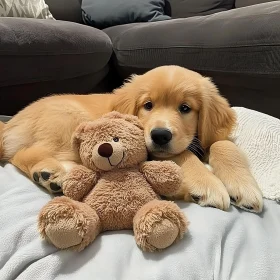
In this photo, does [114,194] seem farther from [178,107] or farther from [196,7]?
[196,7]

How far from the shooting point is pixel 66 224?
78 centimetres

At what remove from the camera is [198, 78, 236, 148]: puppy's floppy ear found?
124 centimetres

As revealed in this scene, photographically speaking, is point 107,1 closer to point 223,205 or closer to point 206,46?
point 206,46

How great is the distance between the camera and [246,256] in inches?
33.4

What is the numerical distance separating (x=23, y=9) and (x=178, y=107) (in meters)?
1.67

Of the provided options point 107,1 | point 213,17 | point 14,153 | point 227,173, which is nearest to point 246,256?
point 227,173

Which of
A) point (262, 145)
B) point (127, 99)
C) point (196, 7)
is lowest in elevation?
point (196, 7)

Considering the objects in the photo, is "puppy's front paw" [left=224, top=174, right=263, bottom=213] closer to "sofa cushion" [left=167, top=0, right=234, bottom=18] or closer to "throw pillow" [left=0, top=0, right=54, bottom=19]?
"throw pillow" [left=0, top=0, right=54, bottom=19]

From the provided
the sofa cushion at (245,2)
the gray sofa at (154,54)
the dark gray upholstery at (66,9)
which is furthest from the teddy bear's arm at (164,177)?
the dark gray upholstery at (66,9)

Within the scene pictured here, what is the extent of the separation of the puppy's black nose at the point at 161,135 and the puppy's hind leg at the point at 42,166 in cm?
26

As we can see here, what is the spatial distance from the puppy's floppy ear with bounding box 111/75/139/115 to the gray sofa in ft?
2.02

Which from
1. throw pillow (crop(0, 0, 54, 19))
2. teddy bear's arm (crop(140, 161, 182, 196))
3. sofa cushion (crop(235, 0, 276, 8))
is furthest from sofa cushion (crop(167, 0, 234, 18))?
teddy bear's arm (crop(140, 161, 182, 196))

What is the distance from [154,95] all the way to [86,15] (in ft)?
6.80

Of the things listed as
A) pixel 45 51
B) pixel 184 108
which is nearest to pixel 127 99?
pixel 184 108
